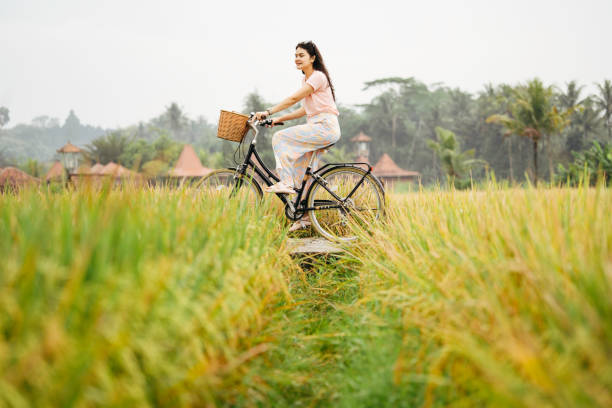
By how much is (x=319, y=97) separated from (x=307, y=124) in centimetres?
31

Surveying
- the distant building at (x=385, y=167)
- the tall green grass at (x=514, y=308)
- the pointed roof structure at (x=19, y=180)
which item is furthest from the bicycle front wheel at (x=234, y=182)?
the distant building at (x=385, y=167)

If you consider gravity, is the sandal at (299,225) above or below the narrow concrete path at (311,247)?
above

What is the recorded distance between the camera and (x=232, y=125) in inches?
164

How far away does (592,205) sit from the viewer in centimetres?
235

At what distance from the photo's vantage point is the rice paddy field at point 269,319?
1301mm

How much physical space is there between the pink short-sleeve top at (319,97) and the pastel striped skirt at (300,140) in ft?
0.19

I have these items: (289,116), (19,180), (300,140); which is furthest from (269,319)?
(19,180)

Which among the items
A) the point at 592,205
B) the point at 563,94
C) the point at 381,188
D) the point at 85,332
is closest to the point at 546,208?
the point at 592,205

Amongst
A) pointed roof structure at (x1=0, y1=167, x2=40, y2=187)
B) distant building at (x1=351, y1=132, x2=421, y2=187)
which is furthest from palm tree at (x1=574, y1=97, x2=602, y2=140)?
pointed roof structure at (x1=0, y1=167, x2=40, y2=187)

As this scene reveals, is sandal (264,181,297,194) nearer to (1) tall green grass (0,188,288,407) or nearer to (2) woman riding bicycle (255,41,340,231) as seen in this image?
(2) woman riding bicycle (255,41,340,231)

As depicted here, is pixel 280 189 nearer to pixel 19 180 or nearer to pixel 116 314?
pixel 116 314

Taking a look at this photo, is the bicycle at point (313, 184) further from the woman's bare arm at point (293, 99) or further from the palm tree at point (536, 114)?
the palm tree at point (536, 114)

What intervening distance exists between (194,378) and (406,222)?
7.33 feet

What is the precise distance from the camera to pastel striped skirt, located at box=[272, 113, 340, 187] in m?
4.16
